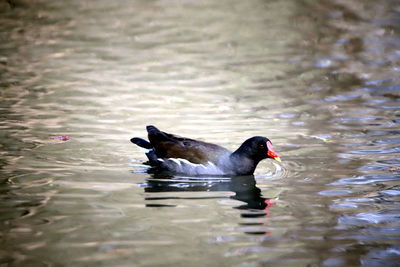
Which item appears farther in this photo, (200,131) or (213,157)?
(200,131)

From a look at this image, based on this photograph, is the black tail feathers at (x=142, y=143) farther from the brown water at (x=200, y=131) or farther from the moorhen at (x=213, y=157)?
the moorhen at (x=213, y=157)

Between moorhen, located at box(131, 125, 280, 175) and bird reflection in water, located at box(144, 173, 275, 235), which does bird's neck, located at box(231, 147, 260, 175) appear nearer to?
moorhen, located at box(131, 125, 280, 175)

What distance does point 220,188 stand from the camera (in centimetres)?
805

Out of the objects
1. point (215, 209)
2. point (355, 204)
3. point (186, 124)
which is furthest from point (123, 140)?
point (355, 204)

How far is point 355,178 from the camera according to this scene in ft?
26.9

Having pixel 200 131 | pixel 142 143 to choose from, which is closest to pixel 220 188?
pixel 142 143

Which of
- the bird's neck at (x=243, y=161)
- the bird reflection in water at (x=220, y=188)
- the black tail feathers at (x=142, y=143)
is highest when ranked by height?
the black tail feathers at (x=142, y=143)

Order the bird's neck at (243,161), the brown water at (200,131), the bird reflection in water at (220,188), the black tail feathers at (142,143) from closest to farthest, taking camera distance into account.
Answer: the brown water at (200,131)
the bird reflection in water at (220,188)
the bird's neck at (243,161)
the black tail feathers at (142,143)

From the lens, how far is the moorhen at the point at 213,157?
8.39m

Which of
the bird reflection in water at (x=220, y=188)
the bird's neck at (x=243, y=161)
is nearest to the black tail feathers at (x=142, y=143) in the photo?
the bird reflection in water at (x=220, y=188)

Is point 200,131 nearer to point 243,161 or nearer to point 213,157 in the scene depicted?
point 213,157

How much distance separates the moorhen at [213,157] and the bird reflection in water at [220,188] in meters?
0.11

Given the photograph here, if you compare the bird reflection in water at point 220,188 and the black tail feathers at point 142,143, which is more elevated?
the black tail feathers at point 142,143

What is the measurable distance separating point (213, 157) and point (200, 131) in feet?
6.18
